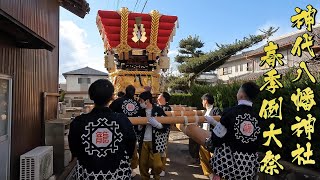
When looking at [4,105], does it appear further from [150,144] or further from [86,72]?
[86,72]

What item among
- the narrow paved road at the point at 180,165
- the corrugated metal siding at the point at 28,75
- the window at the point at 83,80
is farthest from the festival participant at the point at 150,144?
the window at the point at 83,80

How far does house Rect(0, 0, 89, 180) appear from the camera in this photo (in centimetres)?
465

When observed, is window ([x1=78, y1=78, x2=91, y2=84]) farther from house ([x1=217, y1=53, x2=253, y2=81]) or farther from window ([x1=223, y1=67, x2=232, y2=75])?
window ([x1=223, y1=67, x2=232, y2=75])

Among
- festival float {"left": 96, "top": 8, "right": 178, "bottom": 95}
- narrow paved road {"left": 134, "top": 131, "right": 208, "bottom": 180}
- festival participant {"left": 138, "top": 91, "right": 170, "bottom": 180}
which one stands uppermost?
festival float {"left": 96, "top": 8, "right": 178, "bottom": 95}

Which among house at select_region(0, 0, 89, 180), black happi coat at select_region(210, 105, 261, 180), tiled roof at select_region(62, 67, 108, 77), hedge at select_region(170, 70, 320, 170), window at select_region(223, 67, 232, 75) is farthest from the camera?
tiled roof at select_region(62, 67, 108, 77)

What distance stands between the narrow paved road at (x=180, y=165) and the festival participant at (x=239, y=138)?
3108mm

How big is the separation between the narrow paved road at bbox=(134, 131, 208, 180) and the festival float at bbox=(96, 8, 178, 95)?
2207mm

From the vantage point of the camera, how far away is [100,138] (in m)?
2.87

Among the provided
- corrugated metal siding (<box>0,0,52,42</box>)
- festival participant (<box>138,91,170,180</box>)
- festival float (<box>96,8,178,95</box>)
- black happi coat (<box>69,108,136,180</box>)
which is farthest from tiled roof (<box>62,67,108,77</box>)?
black happi coat (<box>69,108,136,180</box>)

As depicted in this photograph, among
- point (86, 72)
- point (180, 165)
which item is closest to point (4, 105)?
point (180, 165)

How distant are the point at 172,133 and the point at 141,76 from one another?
5835 mm

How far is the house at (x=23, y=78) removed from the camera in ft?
15.2

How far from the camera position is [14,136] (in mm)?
5113

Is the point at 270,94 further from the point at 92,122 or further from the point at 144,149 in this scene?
the point at 92,122
